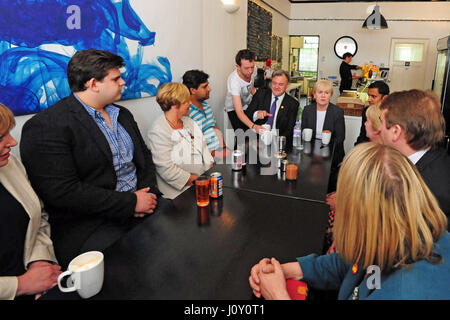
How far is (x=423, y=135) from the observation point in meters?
1.38

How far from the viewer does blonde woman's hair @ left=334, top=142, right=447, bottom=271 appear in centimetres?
67

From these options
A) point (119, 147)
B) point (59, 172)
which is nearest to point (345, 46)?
point (119, 147)

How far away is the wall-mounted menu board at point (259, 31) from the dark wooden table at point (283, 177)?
10.4ft

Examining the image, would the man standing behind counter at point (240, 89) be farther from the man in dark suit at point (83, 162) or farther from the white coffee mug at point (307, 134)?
the man in dark suit at point (83, 162)

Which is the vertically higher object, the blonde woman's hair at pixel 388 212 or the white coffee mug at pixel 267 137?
the blonde woman's hair at pixel 388 212

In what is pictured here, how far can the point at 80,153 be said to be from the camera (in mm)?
1457

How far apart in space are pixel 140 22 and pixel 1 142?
150 cm

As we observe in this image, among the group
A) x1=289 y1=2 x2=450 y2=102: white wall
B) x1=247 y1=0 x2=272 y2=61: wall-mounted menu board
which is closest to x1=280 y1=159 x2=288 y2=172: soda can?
x1=247 y1=0 x2=272 y2=61: wall-mounted menu board

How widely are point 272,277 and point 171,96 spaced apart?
1412mm

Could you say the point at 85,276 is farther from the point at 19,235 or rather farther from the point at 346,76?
the point at 346,76

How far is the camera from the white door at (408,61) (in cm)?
755

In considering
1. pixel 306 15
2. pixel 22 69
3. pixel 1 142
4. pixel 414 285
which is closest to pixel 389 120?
pixel 414 285

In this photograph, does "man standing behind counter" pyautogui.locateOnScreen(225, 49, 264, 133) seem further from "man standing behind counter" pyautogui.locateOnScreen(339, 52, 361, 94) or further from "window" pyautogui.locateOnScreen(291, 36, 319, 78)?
"window" pyautogui.locateOnScreen(291, 36, 319, 78)

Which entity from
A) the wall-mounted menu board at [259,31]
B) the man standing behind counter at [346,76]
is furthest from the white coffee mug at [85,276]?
the man standing behind counter at [346,76]
